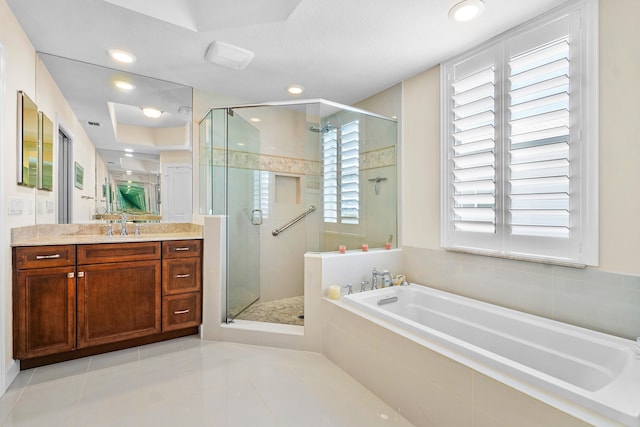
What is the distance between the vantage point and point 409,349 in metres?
1.62

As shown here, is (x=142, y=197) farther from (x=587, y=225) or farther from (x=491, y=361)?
(x=587, y=225)

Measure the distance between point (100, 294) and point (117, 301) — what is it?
0.42ft

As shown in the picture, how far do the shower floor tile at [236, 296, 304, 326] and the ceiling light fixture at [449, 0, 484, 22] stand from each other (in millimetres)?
2339

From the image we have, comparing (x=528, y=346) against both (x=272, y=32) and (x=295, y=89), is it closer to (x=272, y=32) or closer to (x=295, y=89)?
(x=272, y=32)

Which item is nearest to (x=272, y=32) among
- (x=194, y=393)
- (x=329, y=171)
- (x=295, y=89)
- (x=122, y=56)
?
(x=295, y=89)

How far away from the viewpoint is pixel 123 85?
279 centimetres

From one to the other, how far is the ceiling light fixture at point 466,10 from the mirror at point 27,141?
286cm

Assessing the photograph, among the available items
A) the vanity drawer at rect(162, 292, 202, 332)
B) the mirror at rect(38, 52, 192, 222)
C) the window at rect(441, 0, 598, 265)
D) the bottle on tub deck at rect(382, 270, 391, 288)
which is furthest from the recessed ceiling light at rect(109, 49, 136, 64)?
the bottle on tub deck at rect(382, 270, 391, 288)

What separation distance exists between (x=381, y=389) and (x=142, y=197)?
8.53ft

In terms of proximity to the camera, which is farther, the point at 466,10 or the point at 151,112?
the point at 151,112

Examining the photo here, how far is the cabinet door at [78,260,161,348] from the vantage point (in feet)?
7.36

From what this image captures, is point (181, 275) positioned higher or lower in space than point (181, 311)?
higher

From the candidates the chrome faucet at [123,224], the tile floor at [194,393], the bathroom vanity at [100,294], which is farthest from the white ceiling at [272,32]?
the tile floor at [194,393]

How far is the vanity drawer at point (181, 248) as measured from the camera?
2.57m
